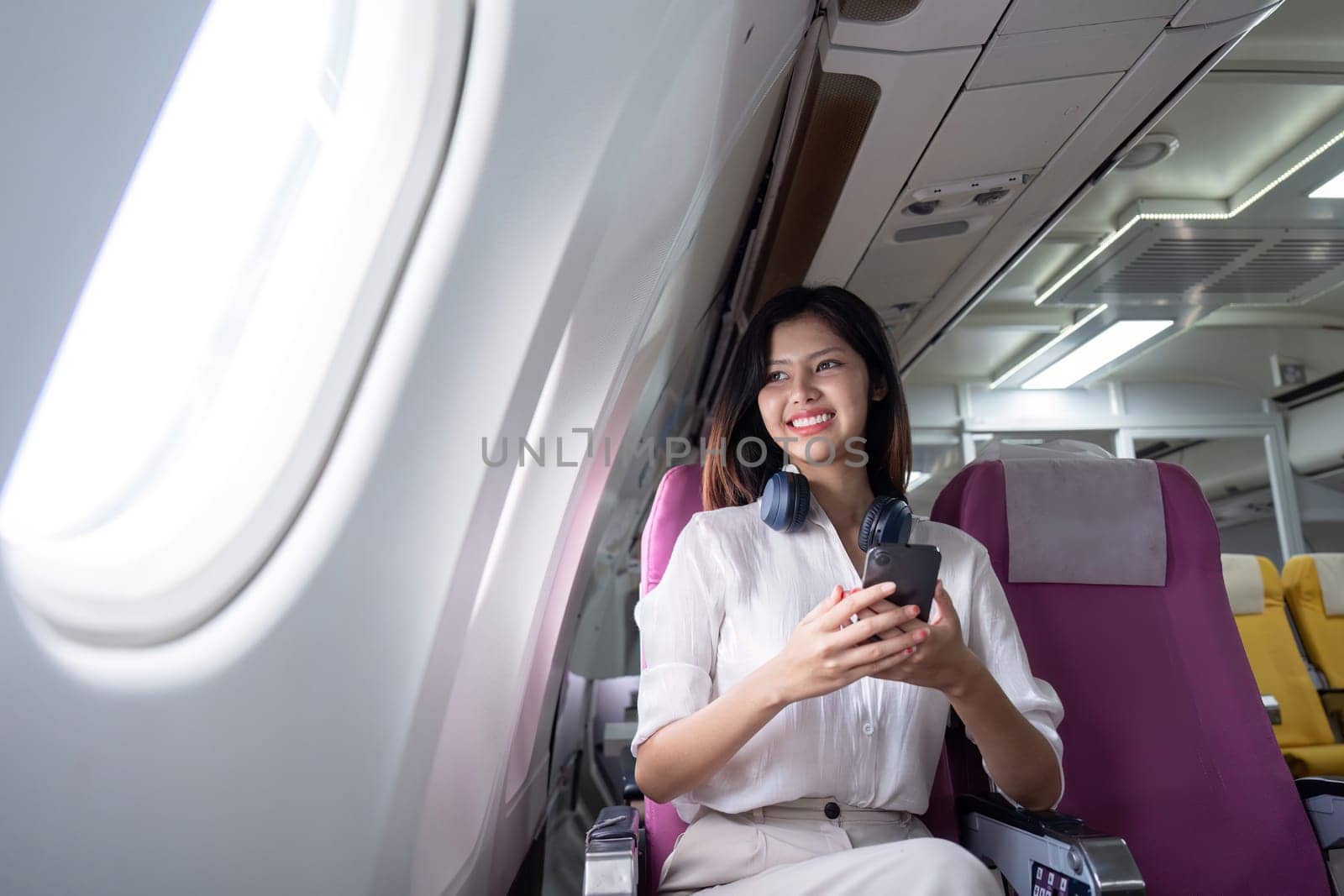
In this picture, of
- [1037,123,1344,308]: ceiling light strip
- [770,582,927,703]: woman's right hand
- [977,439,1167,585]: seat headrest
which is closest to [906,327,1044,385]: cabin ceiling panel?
[1037,123,1344,308]: ceiling light strip

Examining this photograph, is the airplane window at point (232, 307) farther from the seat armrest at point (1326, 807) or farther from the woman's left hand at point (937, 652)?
the seat armrest at point (1326, 807)

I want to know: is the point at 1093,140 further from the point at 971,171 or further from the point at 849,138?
the point at 849,138

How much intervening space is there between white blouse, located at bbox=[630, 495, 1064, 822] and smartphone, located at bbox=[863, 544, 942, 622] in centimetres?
34

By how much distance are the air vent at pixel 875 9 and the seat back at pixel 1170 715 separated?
1043 mm

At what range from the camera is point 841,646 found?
3.99ft

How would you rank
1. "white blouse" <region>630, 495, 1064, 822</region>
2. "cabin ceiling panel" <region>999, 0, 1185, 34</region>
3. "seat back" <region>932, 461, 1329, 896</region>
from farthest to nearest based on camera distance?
"cabin ceiling panel" <region>999, 0, 1185, 34</region> → "seat back" <region>932, 461, 1329, 896</region> → "white blouse" <region>630, 495, 1064, 822</region>

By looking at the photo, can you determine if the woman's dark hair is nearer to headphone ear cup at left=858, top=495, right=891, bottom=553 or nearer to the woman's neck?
the woman's neck

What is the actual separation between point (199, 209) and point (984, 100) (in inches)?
76.1

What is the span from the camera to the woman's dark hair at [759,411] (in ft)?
6.01

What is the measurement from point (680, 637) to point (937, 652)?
17.9 inches

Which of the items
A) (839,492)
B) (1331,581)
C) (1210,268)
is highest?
(1210,268)

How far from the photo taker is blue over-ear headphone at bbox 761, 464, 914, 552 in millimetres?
1552

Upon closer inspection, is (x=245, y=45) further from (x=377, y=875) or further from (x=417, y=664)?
(x=377, y=875)

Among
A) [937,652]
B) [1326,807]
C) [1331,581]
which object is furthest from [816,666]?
[1331,581]
